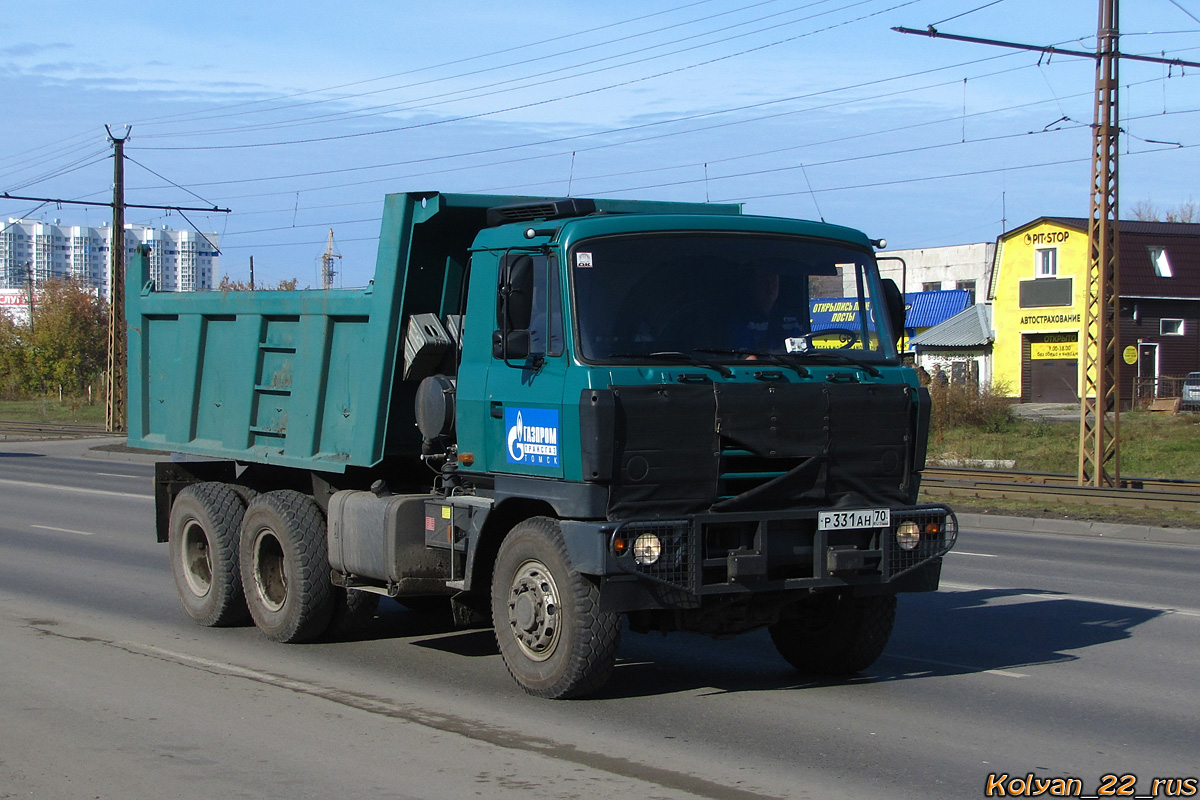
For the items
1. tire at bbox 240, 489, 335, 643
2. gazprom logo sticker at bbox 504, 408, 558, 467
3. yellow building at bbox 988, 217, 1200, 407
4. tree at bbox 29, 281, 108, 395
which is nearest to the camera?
gazprom logo sticker at bbox 504, 408, 558, 467

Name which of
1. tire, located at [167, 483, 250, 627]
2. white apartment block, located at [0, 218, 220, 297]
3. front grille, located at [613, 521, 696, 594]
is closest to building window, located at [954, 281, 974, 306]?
tire, located at [167, 483, 250, 627]

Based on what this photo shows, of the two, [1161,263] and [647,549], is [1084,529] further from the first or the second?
[1161,263]

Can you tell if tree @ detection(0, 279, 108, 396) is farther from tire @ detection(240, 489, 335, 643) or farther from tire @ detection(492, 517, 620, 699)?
tire @ detection(492, 517, 620, 699)

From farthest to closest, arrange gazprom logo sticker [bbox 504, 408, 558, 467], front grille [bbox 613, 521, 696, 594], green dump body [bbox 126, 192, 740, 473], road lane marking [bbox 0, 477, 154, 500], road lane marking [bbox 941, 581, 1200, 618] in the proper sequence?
road lane marking [bbox 0, 477, 154, 500]
road lane marking [bbox 941, 581, 1200, 618]
green dump body [bbox 126, 192, 740, 473]
gazprom logo sticker [bbox 504, 408, 558, 467]
front grille [bbox 613, 521, 696, 594]

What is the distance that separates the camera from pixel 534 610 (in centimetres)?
716

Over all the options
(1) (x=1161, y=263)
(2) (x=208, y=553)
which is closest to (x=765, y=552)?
(2) (x=208, y=553)

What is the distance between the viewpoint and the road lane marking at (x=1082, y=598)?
415 inches

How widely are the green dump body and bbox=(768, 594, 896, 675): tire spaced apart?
103 inches

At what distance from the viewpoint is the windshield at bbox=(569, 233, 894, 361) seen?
699cm

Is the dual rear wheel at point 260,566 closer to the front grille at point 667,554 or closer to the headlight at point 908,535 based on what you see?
the front grille at point 667,554

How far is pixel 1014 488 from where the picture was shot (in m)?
22.5

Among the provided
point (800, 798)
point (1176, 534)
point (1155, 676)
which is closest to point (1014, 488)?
point (1176, 534)

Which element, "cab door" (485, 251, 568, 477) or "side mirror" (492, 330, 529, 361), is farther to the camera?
"side mirror" (492, 330, 529, 361)

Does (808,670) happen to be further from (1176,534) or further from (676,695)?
(1176,534)
